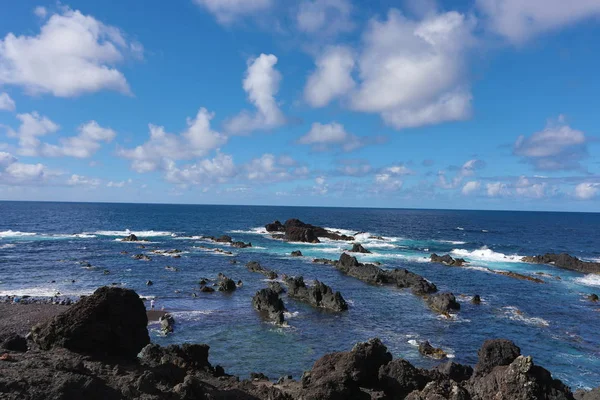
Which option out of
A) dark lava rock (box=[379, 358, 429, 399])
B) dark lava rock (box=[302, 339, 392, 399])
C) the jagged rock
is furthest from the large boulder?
the jagged rock

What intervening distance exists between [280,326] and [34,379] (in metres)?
23.9

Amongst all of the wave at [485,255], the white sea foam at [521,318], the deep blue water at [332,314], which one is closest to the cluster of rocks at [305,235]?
the deep blue water at [332,314]

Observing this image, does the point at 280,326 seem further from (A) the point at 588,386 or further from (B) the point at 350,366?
(A) the point at 588,386

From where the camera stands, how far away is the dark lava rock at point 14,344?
1545cm

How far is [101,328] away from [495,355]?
1933cm

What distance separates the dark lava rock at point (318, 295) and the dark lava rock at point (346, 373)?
2162 centimetres

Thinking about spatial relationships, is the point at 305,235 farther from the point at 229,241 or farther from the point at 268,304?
the point at 268,304

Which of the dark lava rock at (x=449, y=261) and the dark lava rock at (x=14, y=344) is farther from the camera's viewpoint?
the dark lava rock at (x=449, y=261)

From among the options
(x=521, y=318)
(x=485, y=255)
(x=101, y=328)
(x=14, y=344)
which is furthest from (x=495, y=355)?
(x=485, y=255)

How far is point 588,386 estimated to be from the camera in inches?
918

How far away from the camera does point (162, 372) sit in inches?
607

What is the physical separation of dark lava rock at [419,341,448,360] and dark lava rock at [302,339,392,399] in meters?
11.0

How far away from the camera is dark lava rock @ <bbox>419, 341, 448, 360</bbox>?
89.3 ft

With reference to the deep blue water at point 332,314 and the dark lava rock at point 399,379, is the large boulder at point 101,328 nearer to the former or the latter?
the deep blue water at point 332,314
